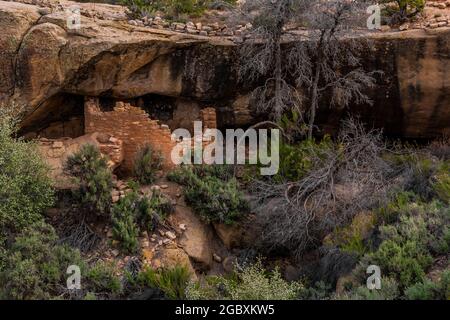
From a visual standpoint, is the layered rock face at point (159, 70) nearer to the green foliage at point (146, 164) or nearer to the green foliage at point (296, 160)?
the green foliage at point (146, 164)

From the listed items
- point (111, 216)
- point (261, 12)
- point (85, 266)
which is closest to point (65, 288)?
point (85, 266)

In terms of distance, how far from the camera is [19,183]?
10234 millimetres

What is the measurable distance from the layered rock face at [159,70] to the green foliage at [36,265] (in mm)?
2887

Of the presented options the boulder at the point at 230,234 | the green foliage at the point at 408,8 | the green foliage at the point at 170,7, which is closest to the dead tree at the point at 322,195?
the boulder at the point at 230,234

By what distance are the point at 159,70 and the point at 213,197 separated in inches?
114

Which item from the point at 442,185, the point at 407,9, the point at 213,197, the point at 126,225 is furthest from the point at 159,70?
the point at 442,185

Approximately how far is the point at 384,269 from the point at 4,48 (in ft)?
25.0

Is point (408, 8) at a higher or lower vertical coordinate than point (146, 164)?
higher

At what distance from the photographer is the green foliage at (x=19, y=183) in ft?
33.0

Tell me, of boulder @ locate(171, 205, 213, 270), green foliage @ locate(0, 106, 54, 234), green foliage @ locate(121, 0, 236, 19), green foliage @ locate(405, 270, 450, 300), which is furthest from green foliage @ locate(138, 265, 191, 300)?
green foliage @ locate(121, 0, 236, 19)

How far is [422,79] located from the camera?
11828 millimetres

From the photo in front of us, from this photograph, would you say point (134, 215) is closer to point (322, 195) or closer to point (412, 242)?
point (322, 195)

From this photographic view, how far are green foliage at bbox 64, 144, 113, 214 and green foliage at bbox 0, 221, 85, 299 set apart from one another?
2.92 feet
